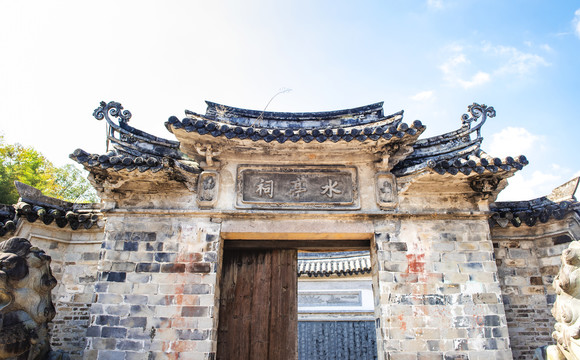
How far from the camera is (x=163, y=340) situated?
204 inches

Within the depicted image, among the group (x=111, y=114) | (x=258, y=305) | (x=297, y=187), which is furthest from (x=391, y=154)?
(x=111, y=114)

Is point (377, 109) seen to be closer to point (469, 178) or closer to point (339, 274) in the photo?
point (469, 178)

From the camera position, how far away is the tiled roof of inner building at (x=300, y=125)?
5.64 meters

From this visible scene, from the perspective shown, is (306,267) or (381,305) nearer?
(381,305)

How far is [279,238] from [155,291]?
194 cm

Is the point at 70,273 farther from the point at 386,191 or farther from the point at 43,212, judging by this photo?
the point at 386,191

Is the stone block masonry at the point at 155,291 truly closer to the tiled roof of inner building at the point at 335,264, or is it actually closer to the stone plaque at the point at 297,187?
the stone plaque at the point at 297,187

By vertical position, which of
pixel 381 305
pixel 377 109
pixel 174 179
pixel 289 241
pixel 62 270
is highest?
pixel 377 109

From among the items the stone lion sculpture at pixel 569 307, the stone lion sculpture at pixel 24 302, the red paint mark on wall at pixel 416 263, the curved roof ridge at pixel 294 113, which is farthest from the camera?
the curved roof ridge at pixel 294 113

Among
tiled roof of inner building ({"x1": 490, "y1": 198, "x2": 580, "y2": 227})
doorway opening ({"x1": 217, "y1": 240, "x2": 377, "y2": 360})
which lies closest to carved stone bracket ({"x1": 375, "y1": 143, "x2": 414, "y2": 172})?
doorway opening ({"x1": 217, "y1": 240, "x2": 377, "y2": 360})

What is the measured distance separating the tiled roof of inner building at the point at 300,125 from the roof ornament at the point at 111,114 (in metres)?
1.10

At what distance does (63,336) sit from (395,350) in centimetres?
518

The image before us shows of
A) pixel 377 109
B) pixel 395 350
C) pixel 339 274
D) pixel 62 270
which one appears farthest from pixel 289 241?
pixel 339 274

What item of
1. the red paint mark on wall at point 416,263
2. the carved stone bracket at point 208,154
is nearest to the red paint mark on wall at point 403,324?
the red paint mark on wall at point 416,263
